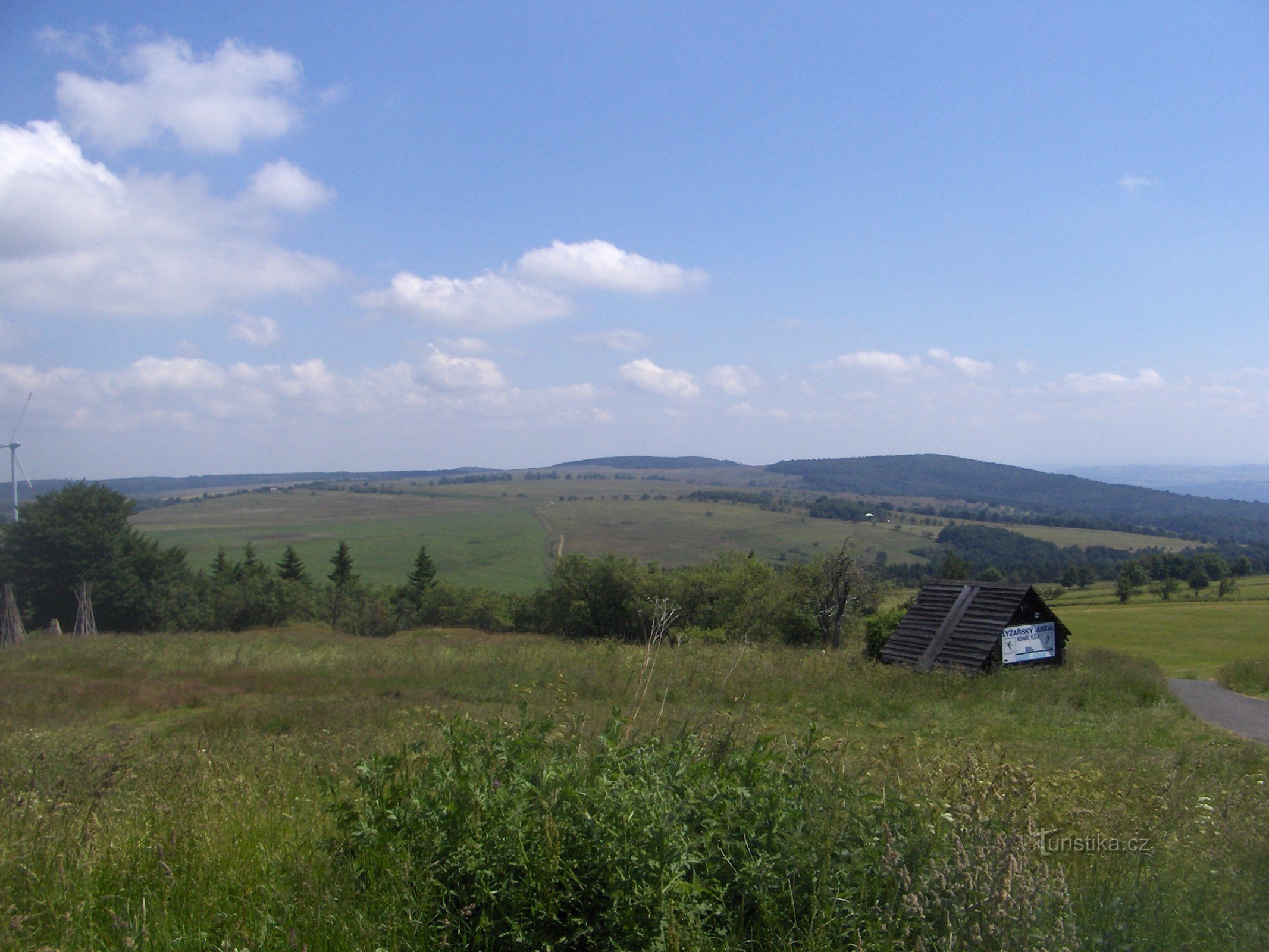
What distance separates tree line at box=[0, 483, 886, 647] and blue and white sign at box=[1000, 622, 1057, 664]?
10110mm

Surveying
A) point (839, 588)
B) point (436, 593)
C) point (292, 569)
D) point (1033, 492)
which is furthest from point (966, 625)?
point (1033, 492)

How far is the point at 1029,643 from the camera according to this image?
1955 cm

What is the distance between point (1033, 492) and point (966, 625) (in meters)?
167

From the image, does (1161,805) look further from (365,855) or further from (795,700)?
(795,700)

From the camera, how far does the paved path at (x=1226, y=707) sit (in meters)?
13.5

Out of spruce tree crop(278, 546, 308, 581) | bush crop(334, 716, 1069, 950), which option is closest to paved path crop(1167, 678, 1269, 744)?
bush crop(334, 716, 1069, 950)

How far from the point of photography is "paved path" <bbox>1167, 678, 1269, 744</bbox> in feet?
44.4

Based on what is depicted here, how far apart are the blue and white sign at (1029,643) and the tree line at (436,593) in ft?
33.2

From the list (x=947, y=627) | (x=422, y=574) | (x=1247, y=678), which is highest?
(x=947, y=627)

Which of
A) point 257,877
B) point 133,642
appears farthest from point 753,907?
point 133,642

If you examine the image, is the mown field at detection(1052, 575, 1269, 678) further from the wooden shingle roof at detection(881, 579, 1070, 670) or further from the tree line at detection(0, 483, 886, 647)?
the tree line at detection(0, 483, 886, 647)

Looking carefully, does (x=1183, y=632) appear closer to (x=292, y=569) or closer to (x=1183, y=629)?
(x=1183, y=629)

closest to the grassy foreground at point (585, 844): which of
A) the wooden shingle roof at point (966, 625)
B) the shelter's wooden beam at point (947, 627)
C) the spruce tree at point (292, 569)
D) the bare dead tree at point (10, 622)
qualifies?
the wooden shingle roof at point (966, 625)

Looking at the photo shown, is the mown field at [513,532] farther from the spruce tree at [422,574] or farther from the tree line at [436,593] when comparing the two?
the tree line at [436,593]
